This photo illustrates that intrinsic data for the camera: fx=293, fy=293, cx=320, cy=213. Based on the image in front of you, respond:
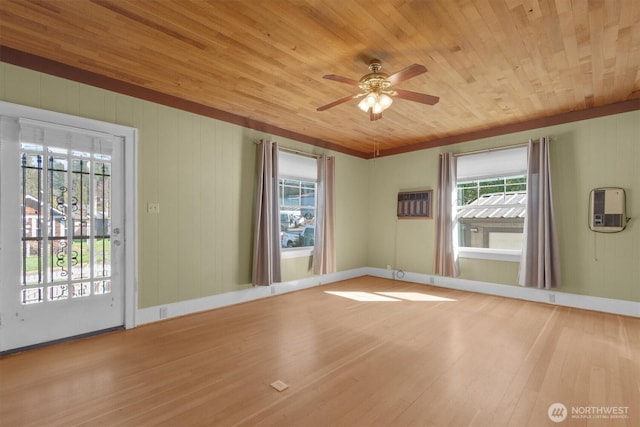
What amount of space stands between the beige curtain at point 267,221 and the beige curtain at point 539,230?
362 centimetres

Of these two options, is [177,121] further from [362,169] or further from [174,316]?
[362,169]

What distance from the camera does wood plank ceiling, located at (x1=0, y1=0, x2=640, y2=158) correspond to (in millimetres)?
2082

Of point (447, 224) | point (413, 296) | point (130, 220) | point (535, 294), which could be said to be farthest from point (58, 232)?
point (535, 294)

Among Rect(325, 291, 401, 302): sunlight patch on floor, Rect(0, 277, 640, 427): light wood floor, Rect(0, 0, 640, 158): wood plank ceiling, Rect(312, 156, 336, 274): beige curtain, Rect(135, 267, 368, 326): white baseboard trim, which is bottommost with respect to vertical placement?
Rect(325, 291, 401, 302): sunlight patch on floor

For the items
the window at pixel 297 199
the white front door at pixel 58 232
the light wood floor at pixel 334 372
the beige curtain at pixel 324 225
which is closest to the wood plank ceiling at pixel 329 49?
the white front door at pixel 58 232

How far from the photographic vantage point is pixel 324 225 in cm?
526

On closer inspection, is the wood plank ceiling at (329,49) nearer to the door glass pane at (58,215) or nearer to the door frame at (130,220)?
the door frame at (130,220)

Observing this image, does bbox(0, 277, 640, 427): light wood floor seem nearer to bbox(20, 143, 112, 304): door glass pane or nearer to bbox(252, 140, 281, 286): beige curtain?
bbox(20, 143, 112, 304): door glass pane

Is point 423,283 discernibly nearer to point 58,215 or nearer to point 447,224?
point 447,224

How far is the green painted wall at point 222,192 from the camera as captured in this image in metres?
3.35

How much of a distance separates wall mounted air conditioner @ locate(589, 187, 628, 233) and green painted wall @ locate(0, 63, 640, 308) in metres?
0.10

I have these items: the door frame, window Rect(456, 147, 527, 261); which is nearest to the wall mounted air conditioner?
window Rect(456, 147, 527, 261)

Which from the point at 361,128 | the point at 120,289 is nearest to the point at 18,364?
the point at 120,289

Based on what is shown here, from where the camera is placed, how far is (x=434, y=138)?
5.26 meters
